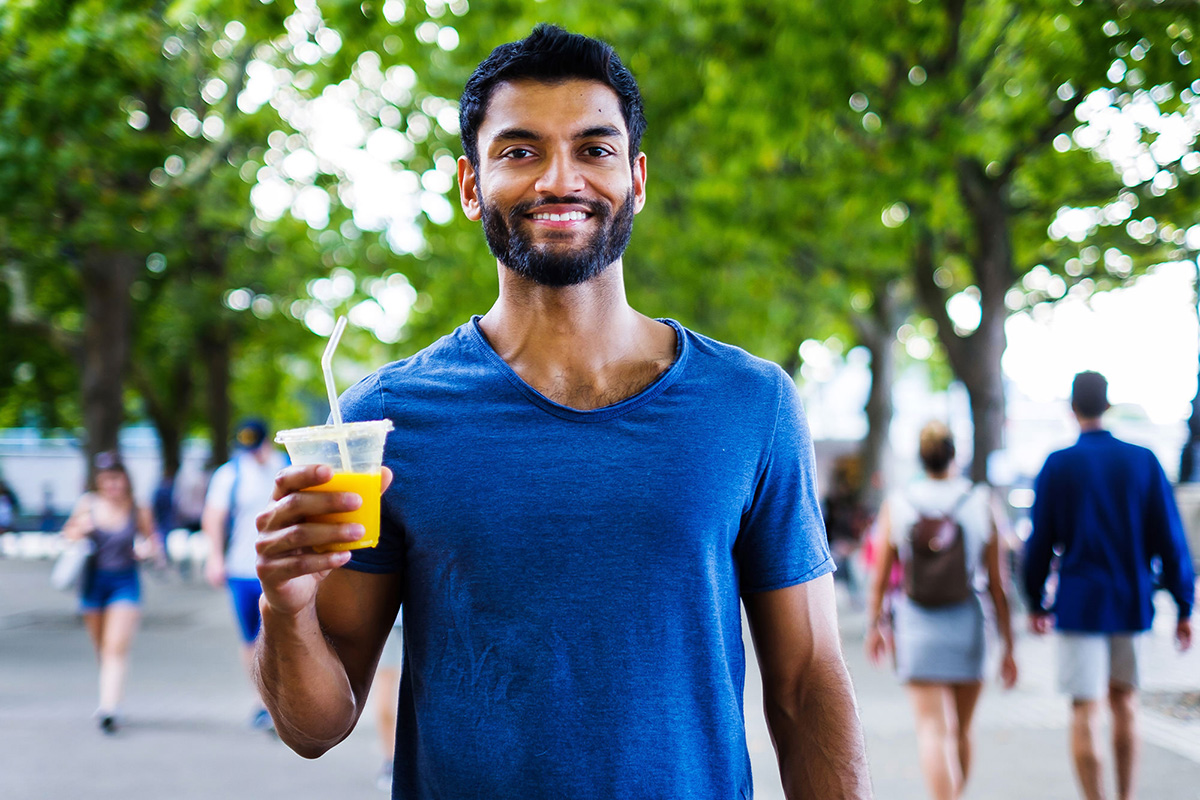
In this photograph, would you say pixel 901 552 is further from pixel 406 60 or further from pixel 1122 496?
pixel 406 60

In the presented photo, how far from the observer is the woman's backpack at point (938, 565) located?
5305 mm

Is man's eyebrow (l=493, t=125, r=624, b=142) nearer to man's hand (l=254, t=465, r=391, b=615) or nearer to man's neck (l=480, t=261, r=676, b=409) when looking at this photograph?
man's neck (l=480, t=261, r=676, b=409)

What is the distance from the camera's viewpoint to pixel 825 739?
182cm

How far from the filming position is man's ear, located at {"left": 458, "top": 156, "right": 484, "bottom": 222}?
198cm

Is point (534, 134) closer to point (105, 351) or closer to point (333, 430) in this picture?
point (333, 430)

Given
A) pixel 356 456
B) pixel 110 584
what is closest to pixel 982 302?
pixel 110 584

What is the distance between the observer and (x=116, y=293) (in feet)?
46.4

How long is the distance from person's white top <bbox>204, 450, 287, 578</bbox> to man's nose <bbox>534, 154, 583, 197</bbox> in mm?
5650

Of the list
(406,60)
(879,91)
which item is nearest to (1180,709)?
(879,91)

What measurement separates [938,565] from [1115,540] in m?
0.87

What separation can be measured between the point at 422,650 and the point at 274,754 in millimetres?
5595

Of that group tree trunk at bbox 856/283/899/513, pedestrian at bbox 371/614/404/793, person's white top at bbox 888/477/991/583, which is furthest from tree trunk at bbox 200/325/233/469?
person's white top at bbox 888/477/991/583

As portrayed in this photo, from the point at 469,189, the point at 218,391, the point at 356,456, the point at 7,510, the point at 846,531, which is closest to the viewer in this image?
the point at 356,456

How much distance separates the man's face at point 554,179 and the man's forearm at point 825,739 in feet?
2.62
